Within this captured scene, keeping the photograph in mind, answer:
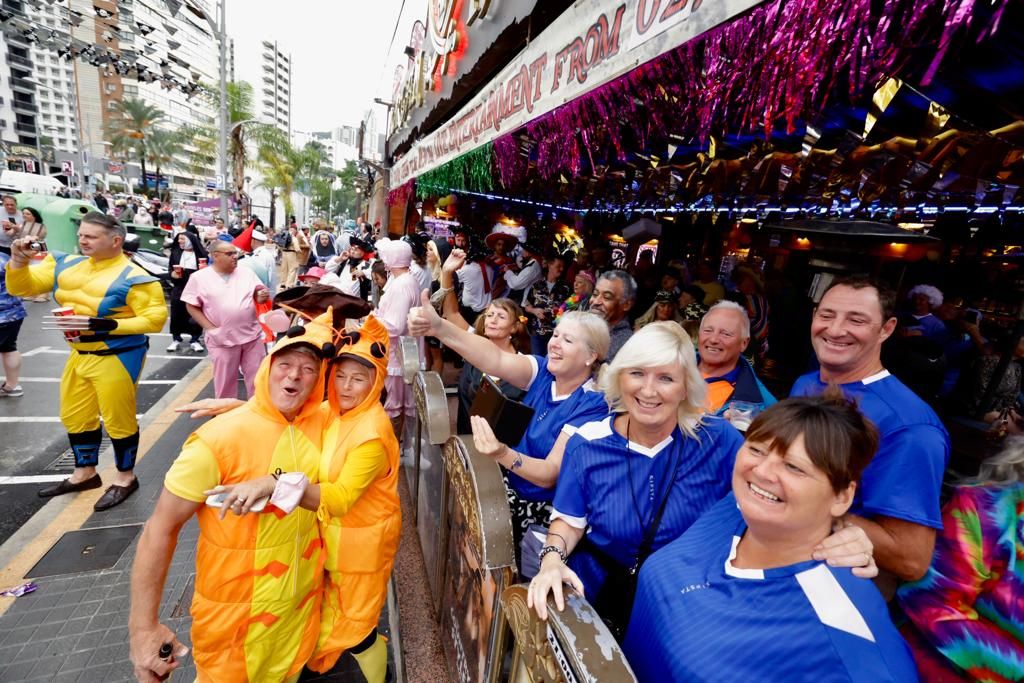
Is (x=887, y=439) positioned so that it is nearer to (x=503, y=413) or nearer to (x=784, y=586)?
(x=784, y=586)

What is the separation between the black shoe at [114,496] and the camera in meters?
3.60

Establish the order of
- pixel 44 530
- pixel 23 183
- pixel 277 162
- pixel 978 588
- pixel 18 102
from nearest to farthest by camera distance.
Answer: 1. pixel 978 588
2. pixel 44 530
3. pixel 23 183
4. pixel 277 162
5. pixel 18 102

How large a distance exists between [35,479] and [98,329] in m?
1.76

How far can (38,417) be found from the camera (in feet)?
16.8

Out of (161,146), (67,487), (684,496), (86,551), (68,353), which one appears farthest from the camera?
(161,146)

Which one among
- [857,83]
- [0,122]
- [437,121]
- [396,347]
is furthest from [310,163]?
[857,83]

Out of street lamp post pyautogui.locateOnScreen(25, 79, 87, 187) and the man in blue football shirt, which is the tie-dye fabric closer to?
the man in blue football shirt

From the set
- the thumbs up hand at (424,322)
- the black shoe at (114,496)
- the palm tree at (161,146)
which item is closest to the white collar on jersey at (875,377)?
the thumbs up hand at (424,322)

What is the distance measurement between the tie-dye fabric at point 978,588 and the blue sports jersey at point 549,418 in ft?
3.75

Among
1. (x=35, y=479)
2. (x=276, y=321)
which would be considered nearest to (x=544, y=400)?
(x=276, y=321)

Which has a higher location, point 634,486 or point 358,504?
point 634,486

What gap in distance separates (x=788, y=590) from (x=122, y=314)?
4.49 m

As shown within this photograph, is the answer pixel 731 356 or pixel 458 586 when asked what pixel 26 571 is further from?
pixel 731 356

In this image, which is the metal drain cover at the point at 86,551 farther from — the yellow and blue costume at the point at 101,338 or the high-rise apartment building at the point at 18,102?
the high-rise apartment building at the point at 18,102
